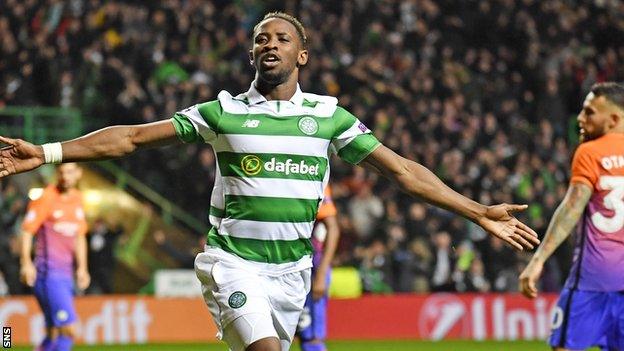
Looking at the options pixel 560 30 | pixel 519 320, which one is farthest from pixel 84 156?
pixel 560 30

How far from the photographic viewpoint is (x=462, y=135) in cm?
2239

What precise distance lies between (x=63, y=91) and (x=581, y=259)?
47.3ft

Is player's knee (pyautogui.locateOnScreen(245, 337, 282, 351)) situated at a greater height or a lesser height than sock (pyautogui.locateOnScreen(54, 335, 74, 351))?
greater

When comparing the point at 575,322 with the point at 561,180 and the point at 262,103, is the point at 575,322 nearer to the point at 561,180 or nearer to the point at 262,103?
the point at 262,103

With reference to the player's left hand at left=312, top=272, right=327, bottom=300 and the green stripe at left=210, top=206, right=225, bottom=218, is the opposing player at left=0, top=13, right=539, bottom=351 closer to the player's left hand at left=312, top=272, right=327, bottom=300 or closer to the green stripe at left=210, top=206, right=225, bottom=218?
the green stripe at left=210, top=206, right=225, bottom=218

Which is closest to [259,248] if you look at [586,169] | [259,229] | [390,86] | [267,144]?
[259,229]

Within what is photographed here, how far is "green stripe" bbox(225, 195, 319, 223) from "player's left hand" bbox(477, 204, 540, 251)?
3.31 ft

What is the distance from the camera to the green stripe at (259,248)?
21.4 feet

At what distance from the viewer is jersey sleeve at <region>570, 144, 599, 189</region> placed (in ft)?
25.3

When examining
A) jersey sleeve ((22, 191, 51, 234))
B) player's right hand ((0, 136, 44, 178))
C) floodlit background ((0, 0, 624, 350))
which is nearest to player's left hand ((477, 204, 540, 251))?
player's right hand ((0, 136, 44, 178))

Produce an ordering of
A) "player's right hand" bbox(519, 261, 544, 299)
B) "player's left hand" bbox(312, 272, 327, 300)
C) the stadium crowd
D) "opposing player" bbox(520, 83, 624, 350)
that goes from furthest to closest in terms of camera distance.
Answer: the stadium crowd → "player's left hand" bbox(312, 272, 327, 300) → "opposing player" bbox(520, 83, 624, 350) → "player's right hand" bbox(519, 261, 544, 299)

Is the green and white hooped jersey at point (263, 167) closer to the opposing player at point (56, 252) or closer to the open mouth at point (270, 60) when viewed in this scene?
the open mouth at point (270, 60)

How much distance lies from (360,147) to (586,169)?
5.99 ft

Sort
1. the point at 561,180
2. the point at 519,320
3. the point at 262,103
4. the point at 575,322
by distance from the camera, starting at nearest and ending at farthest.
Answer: the point at 262,103 → the point at 575,322 → the point at 519,320 → the point at 561,180
